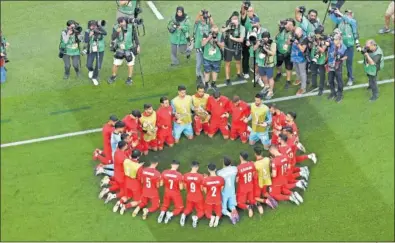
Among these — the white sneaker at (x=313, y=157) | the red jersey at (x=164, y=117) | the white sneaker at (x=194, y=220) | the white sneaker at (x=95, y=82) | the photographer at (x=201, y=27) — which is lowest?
the white sneaker at (x=194, y=220)

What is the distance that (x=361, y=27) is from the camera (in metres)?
22.8

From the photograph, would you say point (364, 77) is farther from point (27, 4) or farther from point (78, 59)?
point (27, 4)

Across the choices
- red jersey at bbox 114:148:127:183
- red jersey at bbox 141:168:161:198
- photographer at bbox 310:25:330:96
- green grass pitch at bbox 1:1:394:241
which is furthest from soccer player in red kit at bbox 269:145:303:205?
photographer at bbox 310:25:330:96

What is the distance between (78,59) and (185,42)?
118 inches

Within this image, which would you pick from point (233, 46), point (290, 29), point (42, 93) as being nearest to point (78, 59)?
point (42, 93)

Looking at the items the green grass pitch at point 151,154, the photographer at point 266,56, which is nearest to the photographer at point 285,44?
the photographer at point 266,56

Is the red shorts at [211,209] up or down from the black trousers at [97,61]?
down

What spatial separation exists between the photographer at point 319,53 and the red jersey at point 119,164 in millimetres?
5965

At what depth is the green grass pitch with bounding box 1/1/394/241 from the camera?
15.9 meters

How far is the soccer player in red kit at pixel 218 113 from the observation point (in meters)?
17.7

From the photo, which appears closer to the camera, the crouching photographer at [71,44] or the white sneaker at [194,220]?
the white sneaker at [194,220]

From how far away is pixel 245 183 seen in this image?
51.3ft

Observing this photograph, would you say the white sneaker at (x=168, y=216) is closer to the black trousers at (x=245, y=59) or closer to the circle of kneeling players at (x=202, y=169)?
the circle of kneeling players at (x=202, y=169)

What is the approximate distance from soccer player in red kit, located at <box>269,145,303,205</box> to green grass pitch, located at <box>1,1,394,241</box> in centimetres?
22
